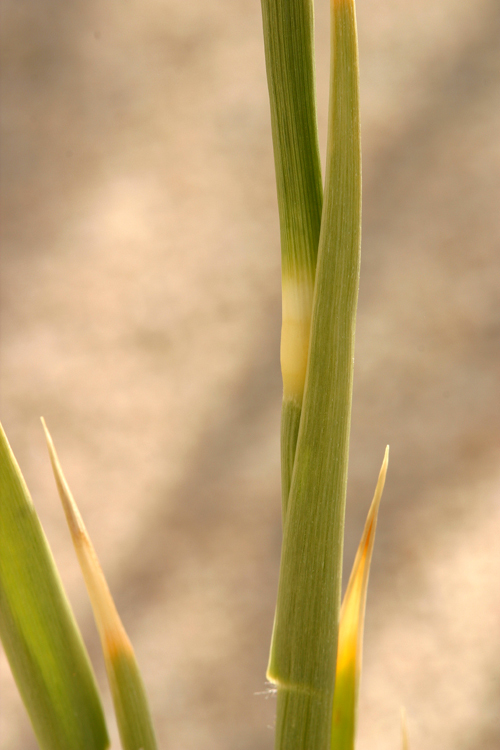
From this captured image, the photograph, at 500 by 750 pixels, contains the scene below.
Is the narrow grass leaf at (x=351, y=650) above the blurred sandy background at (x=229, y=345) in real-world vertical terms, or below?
below

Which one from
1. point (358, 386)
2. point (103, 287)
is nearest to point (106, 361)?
point (103, 287)

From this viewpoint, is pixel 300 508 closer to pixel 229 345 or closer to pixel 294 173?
pixel 294 173

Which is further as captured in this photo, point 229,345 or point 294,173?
point 229,345

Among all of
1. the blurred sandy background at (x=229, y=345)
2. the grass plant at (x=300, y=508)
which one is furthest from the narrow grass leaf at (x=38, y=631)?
the blurred sandy background at (x=229, y=345)

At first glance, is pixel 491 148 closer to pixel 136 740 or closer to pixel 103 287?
pixel 103 287

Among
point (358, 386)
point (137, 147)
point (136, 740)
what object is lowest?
point (136, 740)

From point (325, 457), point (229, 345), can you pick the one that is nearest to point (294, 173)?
point (325, 457)

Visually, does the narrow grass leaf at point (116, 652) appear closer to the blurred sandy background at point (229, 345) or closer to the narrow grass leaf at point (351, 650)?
the narrow grass leaf at point (351, 650)
